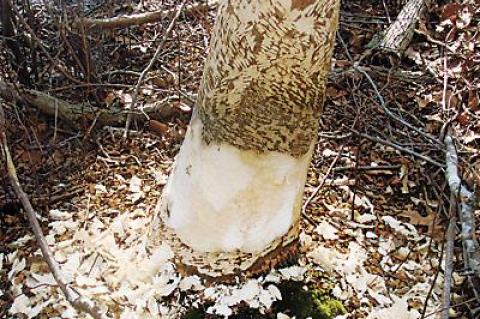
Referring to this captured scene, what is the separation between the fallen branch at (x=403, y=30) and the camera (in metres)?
3.23

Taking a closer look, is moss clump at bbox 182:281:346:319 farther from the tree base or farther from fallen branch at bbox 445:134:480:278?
fallen branch at bbox 445:134:480:278

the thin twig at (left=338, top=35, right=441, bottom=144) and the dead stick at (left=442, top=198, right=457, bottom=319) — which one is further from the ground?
the thin twig at (left=338, top=35, right=441, bottom=144)

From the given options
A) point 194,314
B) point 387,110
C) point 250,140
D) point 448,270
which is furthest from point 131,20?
point 448,270

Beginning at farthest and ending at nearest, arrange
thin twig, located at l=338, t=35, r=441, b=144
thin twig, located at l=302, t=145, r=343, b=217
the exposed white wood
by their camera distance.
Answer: thin twig, located at l=338, t=35, r=441, b=144 → thin twig, located at l=302, t=145, r=343, b=217 → the exposed white wood

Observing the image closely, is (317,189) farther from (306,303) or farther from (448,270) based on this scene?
(448,270)

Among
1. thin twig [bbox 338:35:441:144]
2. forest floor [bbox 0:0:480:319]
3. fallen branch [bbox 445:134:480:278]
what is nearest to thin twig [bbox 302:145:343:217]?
forest floor [bbox 0:0:480:319]

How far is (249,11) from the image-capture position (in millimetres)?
1427

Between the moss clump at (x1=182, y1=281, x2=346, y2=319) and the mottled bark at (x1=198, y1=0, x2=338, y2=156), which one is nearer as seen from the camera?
the mottled bark at (x1=198, y1=0, x2=338, y2=156)

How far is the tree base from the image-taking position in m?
1.80

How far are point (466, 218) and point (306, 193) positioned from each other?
2.10 feet

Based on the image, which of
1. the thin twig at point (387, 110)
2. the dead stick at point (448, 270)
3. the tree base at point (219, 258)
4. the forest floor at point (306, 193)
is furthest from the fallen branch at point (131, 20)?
the dead stick at point (448, 270)

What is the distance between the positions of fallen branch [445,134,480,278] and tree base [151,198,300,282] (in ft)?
1.82

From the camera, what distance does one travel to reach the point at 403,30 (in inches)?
128

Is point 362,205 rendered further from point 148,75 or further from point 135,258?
point 148,75
